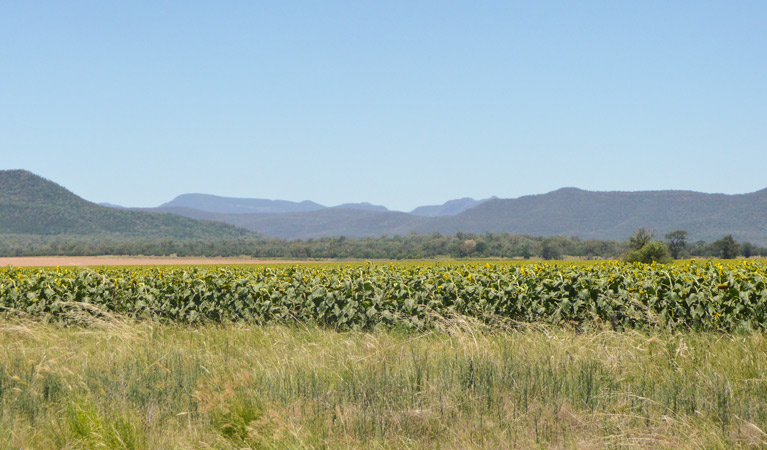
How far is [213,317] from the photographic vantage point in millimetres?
12523

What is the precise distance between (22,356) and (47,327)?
158 inches

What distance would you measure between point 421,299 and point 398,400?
542cm

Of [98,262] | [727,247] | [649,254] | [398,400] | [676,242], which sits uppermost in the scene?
[676,242]

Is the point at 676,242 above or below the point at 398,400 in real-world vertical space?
above

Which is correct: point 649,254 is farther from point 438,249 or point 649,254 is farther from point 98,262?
point 98,262

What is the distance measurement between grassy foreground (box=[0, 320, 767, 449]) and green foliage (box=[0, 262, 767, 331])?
2.34m

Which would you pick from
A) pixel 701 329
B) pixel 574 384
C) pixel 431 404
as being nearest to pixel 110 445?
pixel 431 404

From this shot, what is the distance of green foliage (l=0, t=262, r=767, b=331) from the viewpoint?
33.9 feet

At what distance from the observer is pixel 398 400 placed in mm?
5891

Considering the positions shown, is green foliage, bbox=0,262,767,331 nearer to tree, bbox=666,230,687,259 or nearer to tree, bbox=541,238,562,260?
tree, bbox=666,230,687,259

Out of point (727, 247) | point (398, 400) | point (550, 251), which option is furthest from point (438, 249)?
point (398, 400)

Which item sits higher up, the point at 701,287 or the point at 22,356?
the point at 701,287

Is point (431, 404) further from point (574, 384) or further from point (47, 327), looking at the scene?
point (47, 327)

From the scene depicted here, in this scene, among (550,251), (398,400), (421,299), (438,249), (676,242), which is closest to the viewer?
(398,400)
